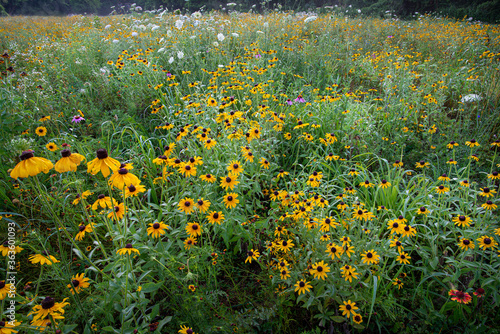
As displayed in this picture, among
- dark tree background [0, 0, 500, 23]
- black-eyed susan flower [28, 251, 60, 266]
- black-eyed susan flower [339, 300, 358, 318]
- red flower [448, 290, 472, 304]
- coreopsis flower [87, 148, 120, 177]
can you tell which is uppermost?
dark tree background [0, 0, 500, 23]

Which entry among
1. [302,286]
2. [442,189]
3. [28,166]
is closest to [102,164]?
[28,166]

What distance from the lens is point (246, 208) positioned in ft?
5.95

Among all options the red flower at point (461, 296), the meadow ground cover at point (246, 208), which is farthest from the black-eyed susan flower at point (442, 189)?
the red flower at point (461, 296)

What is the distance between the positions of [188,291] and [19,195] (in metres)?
1.73

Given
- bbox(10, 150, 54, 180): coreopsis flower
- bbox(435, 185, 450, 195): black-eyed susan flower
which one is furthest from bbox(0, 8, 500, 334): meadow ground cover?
bbox(435, 185, 450, 195): black-eyed susan flower

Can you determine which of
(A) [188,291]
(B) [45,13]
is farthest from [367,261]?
(B) [45,13]

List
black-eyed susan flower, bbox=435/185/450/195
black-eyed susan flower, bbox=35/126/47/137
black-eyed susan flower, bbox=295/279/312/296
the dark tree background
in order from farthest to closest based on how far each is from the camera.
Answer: the dark tree background < black-eyed susan flower, bbox=35/126/47/137 < black-eyed susan flower, bbox=435/185/450/195 < black-eyed susan flower, bbox=295/279/312/296

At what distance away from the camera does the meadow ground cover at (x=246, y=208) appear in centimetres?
125

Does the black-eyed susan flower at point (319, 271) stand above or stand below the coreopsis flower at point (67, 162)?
below

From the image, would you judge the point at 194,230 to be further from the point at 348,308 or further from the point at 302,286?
the point at 348,308

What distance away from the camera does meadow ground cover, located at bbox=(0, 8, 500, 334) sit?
4.10 feet

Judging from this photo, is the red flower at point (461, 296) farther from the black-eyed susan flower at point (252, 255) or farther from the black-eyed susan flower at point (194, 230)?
the black-eyed susan flower at point (194, 230)

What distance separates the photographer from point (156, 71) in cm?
342

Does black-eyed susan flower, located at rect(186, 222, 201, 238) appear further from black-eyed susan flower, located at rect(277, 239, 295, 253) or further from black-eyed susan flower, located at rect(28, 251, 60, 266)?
black-eyed susan flower, located at rect(28, 251, 60, 266)
